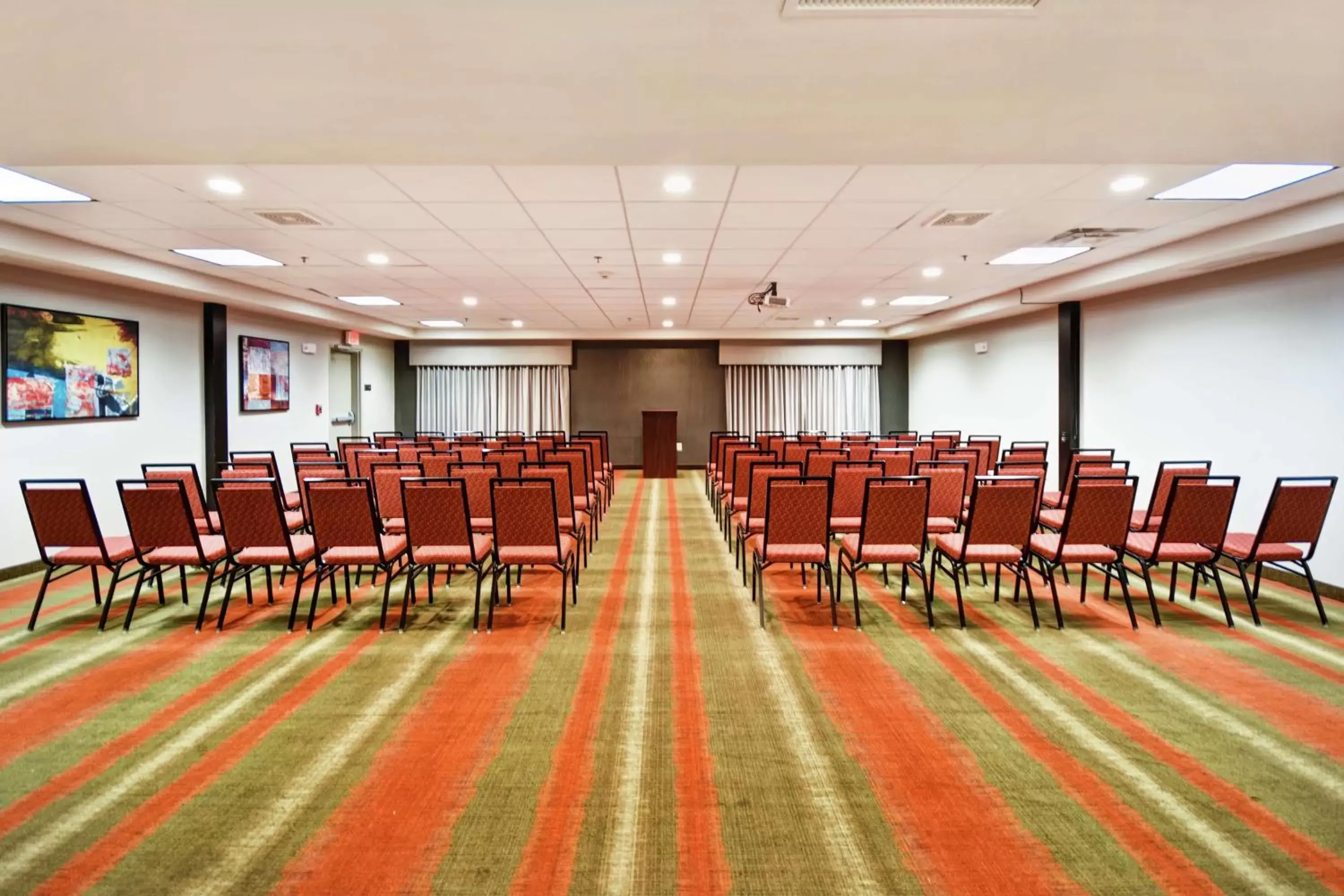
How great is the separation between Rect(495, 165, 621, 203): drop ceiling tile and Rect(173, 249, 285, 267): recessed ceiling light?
3.64 m

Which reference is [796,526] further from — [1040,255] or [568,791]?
[1040,255]

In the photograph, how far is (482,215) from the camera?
17.5 ft

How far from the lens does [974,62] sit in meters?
2.71

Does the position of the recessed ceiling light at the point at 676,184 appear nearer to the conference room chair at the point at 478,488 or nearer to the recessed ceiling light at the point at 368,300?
the conference room chair at the point at 478,488

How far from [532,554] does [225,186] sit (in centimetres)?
328

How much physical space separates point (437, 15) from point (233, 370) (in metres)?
8.71

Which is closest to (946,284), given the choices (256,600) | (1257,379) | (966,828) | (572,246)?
(1257,379)

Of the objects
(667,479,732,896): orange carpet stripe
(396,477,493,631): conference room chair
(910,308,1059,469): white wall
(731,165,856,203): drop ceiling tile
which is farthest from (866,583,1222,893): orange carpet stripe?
(910,308,1059,469): white wall

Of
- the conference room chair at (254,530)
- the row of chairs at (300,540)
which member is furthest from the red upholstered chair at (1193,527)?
the conference room chair at (254,530)

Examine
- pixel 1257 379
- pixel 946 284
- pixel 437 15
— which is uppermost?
pixel 946 284

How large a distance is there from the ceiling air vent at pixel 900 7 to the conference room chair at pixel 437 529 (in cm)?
317

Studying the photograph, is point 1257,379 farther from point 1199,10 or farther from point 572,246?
point 572,246

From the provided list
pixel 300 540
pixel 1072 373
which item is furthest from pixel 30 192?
pixel 1072 373

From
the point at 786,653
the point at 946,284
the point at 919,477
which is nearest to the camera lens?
the point at 786,653
